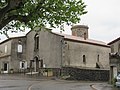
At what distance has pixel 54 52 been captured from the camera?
54750 millimetres

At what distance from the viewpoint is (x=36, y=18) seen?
14844 millimetres

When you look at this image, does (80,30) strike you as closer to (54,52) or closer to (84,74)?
(54,52)

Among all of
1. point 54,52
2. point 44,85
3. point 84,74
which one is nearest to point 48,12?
point 44,85

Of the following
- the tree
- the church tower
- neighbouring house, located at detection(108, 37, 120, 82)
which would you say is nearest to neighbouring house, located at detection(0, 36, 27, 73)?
the church tower

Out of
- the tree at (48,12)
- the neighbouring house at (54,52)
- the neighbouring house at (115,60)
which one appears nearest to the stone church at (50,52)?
the neighbouring house at (54,52)

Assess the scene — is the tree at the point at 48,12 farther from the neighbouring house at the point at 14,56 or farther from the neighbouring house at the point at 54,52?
the neighbouring house at the point at 14,56

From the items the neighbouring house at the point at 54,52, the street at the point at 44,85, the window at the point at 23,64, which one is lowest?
the street at the point at 44,85

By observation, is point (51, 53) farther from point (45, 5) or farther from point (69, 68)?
point (45, 5)

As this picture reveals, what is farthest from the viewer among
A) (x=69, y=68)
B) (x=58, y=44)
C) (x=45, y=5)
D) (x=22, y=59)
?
(x=22, y=59)

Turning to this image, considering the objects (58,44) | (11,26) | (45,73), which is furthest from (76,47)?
(11,26)

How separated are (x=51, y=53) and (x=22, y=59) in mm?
8953

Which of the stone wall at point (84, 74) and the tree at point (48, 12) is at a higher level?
the tree at point (48, 12)

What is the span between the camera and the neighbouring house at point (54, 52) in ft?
176

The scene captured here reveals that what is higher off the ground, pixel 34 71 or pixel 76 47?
pixel 76 47
